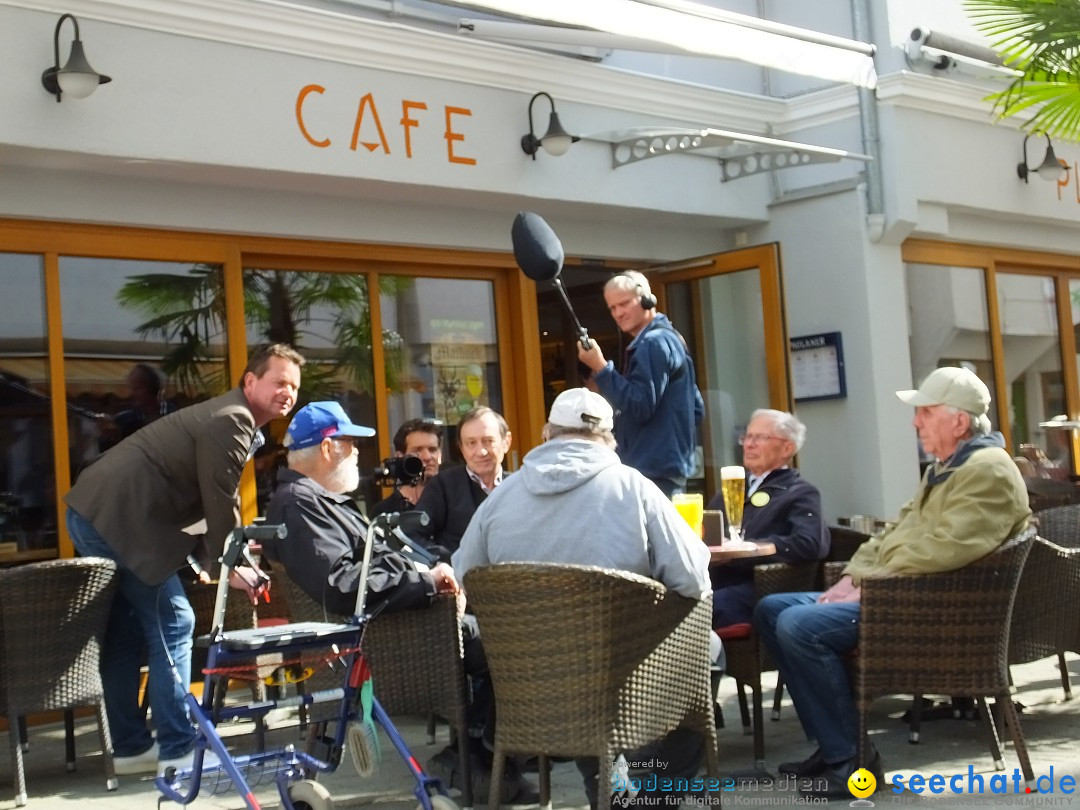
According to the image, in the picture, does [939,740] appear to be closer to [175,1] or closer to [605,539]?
[605,539]

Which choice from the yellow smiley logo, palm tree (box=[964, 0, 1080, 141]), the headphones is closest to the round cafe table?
the yellow smiley logo

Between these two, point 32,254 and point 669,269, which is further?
point 669,269

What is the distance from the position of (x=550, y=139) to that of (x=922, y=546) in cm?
399

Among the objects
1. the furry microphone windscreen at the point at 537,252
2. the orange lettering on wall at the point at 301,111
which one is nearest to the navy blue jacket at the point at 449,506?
the furry microphone windscreen at the point at 537,252

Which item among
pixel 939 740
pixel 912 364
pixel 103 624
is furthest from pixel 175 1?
pixel 912 364

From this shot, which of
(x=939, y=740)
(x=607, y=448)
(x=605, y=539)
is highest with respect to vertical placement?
(x=607, y=448)

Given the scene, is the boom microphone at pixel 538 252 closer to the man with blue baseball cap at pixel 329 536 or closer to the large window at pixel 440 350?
the man with blue baseball cap at pixel 329 536

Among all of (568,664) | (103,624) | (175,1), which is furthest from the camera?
(175,1)

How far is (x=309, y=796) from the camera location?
4.01 metres

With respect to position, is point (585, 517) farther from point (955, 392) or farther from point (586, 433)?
point (955, 392)

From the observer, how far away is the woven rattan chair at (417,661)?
4.48 metres

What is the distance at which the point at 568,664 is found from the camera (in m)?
3.83

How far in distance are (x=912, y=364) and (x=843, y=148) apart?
173 centimetres

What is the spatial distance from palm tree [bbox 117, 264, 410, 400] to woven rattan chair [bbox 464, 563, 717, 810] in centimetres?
367
